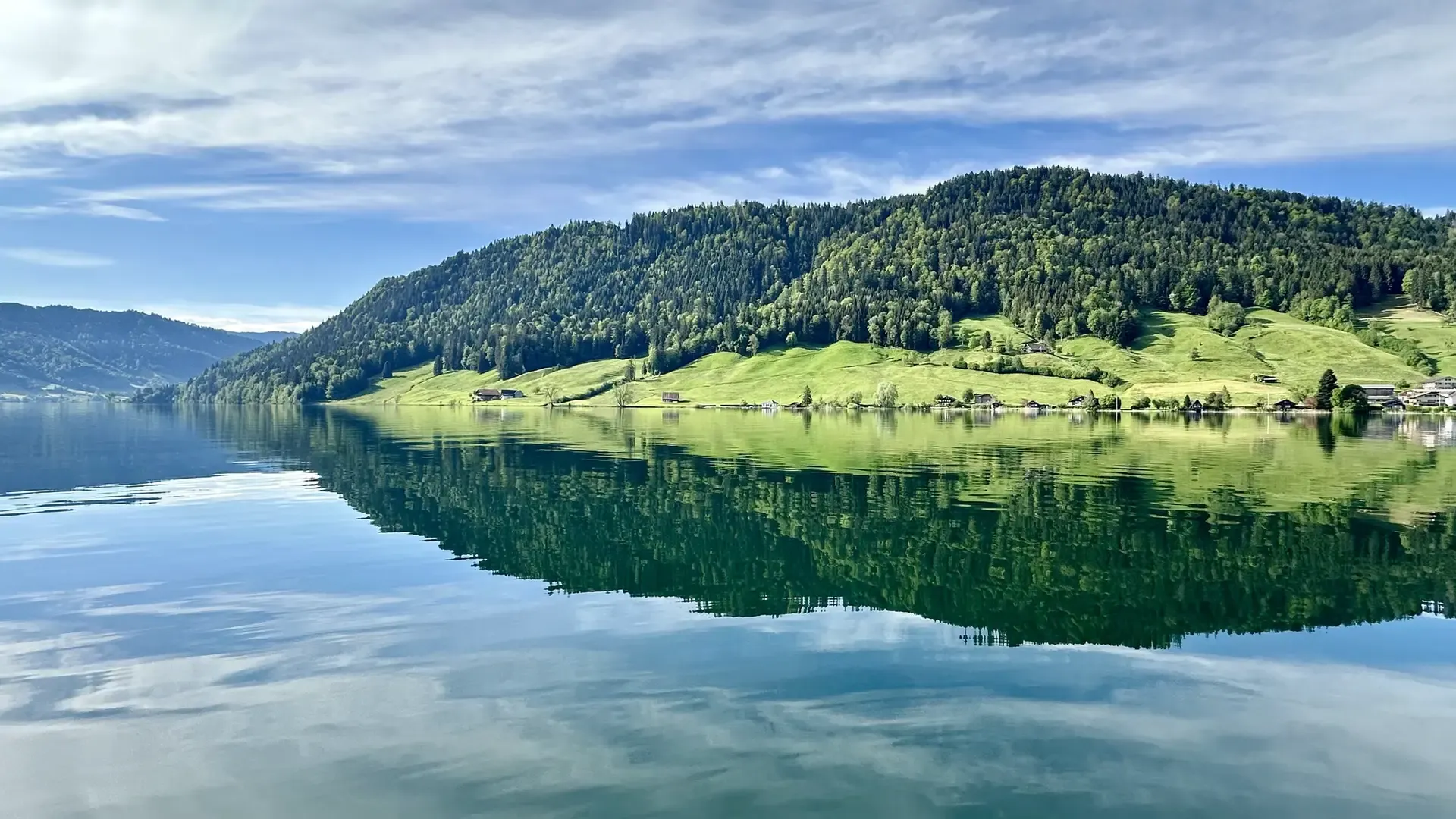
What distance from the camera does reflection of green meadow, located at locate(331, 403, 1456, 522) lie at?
A: 6569 centimetres

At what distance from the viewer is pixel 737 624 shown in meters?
30.7

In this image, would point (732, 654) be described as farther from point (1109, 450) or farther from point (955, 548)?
point (1109, 450)

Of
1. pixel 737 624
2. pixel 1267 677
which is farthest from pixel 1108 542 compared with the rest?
pixel 737 624

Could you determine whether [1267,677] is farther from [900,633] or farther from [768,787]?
[768,787]

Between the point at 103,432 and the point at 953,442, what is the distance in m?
146

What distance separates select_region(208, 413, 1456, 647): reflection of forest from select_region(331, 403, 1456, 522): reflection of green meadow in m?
4.56

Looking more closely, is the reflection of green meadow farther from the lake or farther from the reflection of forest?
the lake

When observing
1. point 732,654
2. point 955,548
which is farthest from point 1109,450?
point 732,654

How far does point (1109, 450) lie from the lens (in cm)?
10538

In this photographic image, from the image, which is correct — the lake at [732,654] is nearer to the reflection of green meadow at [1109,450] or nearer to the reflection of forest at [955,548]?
the reflection of forest at [955,548]

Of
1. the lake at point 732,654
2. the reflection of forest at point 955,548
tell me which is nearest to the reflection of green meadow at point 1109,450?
the reflection of forest at point 955,548

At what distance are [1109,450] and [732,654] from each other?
90.2 m

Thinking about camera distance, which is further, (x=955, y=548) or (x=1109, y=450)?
(x=1109, y=450)

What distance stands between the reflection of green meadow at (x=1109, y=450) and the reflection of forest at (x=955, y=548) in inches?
180
